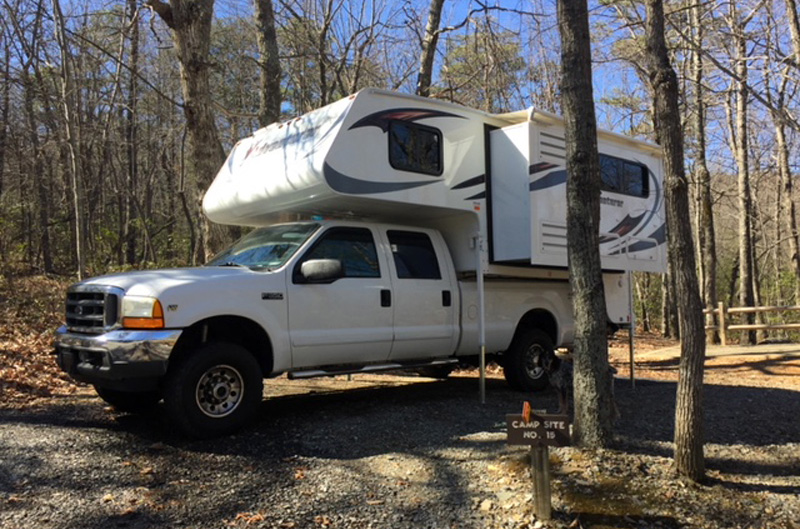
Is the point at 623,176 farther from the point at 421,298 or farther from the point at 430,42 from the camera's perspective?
the point at 430,42

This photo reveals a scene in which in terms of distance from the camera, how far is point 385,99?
21.0 ft

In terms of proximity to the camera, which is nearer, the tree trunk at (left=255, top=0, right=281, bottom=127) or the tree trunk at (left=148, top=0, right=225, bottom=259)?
the tree trunk at (left=148, top=0, right=225, bottom=259)

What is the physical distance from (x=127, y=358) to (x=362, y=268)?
243 cm

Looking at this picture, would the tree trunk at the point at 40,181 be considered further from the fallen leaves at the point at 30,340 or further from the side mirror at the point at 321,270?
the side mirror at the point at 321,270

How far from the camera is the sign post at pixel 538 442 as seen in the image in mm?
3646

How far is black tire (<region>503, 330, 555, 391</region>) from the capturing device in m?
7.75

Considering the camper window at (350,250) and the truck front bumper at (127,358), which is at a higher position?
the camper window at (350,250)

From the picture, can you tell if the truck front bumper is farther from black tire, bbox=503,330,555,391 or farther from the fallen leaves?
black tire, bbox=503,330,555,391

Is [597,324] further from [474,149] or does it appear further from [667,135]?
[474,149]

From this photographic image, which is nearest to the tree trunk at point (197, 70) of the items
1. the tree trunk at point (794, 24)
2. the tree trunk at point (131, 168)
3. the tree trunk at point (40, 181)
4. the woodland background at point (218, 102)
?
the woodland background at point (218, 102)

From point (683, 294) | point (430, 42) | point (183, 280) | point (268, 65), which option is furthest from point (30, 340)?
point (683, 294)

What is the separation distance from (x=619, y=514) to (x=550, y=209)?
412 centimetres

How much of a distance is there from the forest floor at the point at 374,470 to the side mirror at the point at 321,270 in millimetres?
1354

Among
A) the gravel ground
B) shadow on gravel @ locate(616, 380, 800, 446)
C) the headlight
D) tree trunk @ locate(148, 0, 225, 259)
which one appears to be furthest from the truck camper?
tree trunk @ locate(148, 0, 225, 259)
